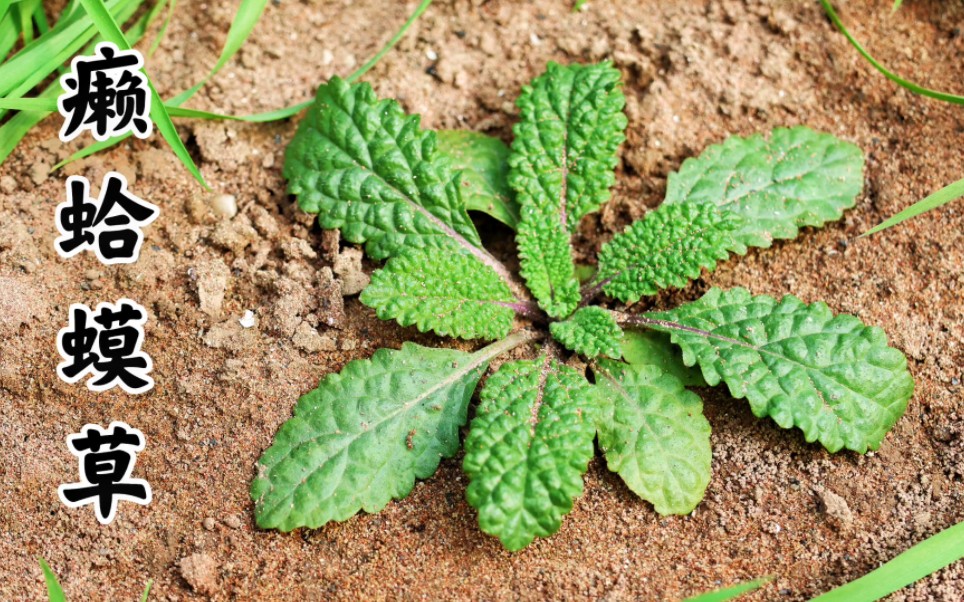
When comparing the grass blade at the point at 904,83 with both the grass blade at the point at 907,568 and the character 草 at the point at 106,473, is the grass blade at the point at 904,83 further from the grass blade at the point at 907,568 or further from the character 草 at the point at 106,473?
the character 草 at the point at 106,473

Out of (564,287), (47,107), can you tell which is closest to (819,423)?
(564,287)

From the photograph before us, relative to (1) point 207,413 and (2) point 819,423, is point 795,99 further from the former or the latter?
(1) point 207,413

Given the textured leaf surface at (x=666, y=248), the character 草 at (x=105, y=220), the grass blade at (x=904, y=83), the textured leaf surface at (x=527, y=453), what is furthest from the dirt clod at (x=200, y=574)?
the grass blade at (x=904, y=83)

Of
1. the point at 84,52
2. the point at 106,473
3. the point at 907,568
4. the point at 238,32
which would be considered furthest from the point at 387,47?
the point at 907,568

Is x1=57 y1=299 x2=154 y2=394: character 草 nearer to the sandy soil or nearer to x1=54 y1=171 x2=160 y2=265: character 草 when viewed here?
Result: the sandy soil

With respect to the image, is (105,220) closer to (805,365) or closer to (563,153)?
(563,153)
